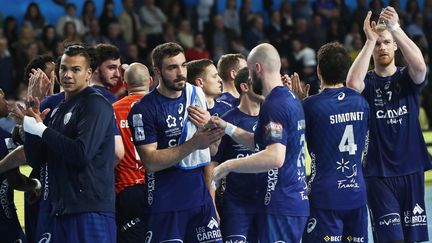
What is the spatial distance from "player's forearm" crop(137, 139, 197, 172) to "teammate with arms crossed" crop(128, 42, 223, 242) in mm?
12

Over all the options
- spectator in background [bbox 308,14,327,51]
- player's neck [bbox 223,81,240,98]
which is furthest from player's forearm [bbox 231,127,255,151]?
spectator in background [bbox 308,14,327,51]

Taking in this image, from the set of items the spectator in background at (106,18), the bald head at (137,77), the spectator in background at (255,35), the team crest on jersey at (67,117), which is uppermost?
the spectator in background at (106,18)

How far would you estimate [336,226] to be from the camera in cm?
938

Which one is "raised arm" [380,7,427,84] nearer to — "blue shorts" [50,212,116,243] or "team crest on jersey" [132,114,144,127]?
"team crest on jersey" [132,114,144,127]

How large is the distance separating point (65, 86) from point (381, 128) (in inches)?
135

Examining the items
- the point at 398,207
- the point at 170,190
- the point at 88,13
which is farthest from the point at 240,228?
the point at 88,13

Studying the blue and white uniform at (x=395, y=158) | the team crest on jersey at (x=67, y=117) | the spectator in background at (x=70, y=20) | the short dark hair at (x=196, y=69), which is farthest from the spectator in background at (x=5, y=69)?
the team crest on jersey at (x=67, y=117)

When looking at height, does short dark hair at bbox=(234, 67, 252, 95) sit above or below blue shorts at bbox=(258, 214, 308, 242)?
above

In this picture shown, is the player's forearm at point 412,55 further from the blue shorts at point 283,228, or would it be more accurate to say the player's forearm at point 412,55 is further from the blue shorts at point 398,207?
the blue shorts at point 283,228

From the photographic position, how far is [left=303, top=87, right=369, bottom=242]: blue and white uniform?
934cm

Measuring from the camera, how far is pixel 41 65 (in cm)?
1034

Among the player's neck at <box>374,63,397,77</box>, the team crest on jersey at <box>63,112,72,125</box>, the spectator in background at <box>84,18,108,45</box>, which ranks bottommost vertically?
the team crest on jersey at <box>63,112,72,125</box>

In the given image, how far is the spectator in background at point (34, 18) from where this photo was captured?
21.5m

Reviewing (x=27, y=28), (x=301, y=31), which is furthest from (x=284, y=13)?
(x=27, y=28)
